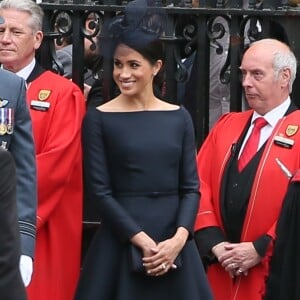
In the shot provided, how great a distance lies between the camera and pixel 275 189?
239 inches

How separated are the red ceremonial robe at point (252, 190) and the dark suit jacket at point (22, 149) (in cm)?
133

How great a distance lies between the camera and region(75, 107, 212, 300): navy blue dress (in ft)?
19.1

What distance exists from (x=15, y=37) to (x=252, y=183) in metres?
1.53

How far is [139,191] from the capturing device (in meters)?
5.88

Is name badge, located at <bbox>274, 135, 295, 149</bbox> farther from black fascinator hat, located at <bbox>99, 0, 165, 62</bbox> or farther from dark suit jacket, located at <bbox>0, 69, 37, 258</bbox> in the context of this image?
dark suit jacket, located at <bbox>0, 69, 37, 258</bbox>

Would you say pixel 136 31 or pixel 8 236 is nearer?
pixel 8 236

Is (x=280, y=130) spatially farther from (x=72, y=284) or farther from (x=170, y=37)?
(x=72, y=284)

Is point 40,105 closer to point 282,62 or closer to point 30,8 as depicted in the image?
point 30,8

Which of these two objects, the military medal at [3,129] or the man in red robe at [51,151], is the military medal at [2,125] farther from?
the man in red robe at [51,151]

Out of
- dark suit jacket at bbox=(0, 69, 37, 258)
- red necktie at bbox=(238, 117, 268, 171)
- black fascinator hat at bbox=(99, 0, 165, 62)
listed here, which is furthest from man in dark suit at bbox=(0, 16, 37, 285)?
red necktie at bbox=(238, 117, 268, 171)

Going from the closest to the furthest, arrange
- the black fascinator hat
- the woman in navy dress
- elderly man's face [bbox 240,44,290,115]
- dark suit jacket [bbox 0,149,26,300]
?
dark suit jacket [bbox 0,149,26,300] < the woman in navy dress < the black fascinator hat < elderly man's face [bbox 240,44,290,115]

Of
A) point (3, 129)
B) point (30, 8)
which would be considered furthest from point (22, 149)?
point (30, 8)

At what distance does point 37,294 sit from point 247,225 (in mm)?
1202

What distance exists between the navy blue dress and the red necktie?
0.41 metres
